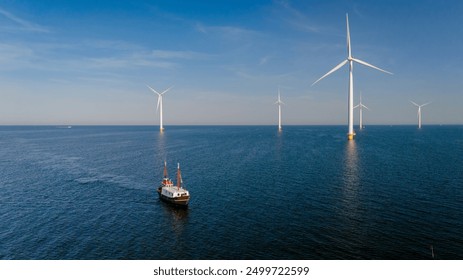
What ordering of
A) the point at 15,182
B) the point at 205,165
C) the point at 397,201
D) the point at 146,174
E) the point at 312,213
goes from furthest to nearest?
the point at 205,165 < the point at 146,174 < the point at 15,182 < the point at 397,201 < the point at 312,213

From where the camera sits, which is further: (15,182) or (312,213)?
(15,182)

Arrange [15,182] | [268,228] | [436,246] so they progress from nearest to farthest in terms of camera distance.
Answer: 1. [436,246]
2. [268,228]
3. [15,182]

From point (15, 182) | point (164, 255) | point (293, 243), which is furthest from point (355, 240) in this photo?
point (15, 182)

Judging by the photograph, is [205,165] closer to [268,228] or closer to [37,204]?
[37,204]

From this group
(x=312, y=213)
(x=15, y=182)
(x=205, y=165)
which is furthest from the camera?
(x=205, y=165)

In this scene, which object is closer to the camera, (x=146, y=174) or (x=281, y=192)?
(x=281, y=192)

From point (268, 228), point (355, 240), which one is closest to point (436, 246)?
point (355, 240)

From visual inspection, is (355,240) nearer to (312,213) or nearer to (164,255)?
(312,213)
